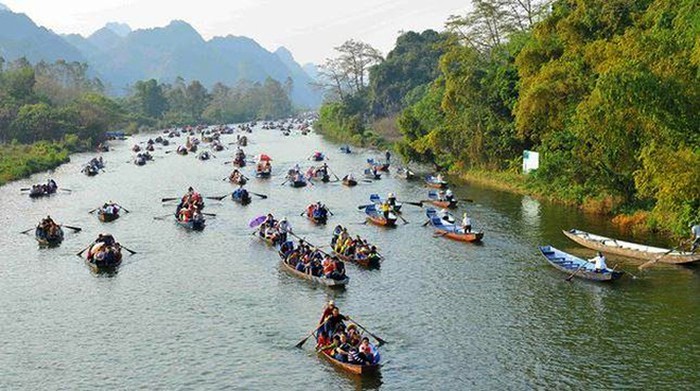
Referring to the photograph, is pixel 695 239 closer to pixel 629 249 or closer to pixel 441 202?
pixel 629 249

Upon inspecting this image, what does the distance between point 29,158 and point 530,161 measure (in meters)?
53.8

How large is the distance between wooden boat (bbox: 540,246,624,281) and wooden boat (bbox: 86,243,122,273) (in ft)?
72.8

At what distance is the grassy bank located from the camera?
7206cm

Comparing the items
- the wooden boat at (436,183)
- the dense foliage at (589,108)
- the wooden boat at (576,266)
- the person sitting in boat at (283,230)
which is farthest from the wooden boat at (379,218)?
the wooden boat at (436,183)

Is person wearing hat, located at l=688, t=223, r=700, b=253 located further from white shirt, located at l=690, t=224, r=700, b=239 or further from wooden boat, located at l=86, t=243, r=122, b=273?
wooden boat, located at l=86, t=243, r=122, b=273

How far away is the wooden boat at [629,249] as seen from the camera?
3569cm

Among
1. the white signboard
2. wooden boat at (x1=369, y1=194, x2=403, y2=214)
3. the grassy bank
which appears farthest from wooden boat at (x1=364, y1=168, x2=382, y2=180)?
the grassy bank

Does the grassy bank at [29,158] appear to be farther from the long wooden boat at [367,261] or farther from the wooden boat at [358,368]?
the wooden boat at [358,368]

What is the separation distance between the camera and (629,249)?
3825 centimetres

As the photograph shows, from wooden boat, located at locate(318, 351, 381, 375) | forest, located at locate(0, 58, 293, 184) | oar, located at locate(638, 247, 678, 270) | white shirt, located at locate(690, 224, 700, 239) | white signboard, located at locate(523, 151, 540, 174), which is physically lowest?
wooden boat, located at locate(318, 351, 381, 375)

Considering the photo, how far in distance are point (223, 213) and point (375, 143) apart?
58.0 m

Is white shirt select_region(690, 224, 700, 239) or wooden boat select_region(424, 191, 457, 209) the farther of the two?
wooden boat select_region(424, 191, 457, 209)

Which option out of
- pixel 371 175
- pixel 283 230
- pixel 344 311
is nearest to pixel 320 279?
pixel 344 311

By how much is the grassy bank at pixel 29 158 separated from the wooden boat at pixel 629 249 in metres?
52.3
